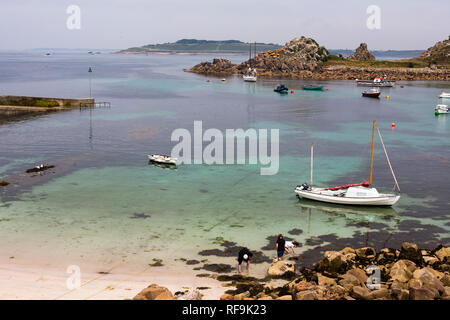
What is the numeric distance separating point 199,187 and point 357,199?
16.6 meters

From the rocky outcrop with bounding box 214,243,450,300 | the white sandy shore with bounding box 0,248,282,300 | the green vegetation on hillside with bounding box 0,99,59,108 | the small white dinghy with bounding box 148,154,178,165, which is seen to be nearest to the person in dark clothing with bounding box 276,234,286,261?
the white sandy shore with bounding box 0,248,282,300

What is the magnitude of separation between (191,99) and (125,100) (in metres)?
18.5

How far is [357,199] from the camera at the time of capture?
43.3 metres

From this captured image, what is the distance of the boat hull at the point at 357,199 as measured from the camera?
42.9m

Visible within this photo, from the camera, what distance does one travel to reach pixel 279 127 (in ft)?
284

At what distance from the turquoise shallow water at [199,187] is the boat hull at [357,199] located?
71 centimetres

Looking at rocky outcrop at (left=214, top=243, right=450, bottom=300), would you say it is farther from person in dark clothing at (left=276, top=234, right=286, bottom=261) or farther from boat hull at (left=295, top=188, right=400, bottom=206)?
boat hull at (left=295, top=188, right=400, bottom=206)

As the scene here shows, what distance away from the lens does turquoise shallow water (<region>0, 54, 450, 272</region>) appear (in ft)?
119

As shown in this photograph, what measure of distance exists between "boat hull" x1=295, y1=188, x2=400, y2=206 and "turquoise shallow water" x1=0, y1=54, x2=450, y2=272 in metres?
0.71

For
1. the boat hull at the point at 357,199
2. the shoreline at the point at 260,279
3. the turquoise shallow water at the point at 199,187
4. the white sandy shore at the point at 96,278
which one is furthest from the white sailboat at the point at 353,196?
the white sandy shore at the point at 96,278

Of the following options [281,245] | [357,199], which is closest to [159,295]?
[281,245]

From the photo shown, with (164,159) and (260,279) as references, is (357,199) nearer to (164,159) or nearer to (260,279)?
(260,279)
